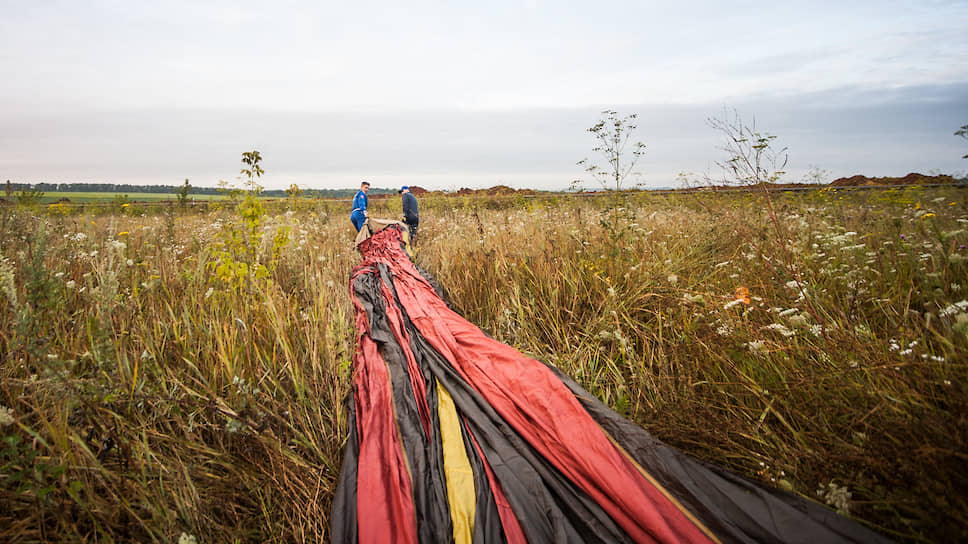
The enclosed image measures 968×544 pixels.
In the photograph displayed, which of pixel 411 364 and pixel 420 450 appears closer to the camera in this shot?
pixel 420 450

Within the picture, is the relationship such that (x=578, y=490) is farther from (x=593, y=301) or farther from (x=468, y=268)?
(x=468, y=268)

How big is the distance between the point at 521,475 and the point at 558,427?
316 mm

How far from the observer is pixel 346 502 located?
63.1 inches

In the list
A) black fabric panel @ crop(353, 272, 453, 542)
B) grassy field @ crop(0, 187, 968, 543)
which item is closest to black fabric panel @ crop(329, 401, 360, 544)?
grassy field @ crop(0, 187, 968, 543)

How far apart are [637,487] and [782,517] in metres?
0.49

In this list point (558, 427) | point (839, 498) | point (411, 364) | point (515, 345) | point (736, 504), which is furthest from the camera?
point (515, 345)

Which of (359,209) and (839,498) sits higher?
(359,209)

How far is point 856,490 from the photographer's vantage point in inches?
47.9

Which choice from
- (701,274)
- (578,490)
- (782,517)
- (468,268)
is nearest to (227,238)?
(468,268)

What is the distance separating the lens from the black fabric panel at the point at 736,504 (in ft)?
3.82

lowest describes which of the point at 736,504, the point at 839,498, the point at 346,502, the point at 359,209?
the point at 346,502

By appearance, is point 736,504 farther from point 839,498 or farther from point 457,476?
point 457,476

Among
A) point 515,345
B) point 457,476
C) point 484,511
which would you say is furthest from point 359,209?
point 484,511

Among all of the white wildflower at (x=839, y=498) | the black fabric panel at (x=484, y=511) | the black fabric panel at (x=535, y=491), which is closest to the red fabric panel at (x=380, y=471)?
the black fabric panel at (x=484, y=511)
